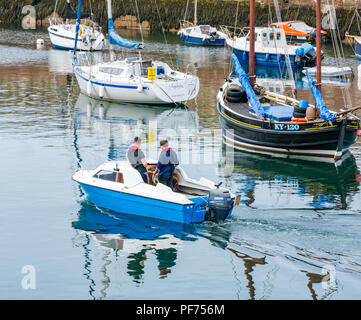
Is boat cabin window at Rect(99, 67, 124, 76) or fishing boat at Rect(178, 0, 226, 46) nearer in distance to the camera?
boat cabin window at Rect(99, 67, 124, 76)

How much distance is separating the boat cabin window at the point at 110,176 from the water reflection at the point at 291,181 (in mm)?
4236

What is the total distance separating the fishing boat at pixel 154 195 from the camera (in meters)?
20.8

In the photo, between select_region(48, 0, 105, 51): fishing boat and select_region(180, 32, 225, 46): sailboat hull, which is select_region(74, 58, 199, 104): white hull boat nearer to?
select_region(48, 0, 105, 51): fishing boat

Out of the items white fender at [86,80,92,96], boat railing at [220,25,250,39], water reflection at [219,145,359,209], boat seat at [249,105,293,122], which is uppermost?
boat railing at [220,25,250,39]

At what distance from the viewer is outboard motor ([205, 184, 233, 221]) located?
20578 millimetres

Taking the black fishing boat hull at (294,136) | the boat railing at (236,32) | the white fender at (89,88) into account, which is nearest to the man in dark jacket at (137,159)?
the black fishing boat hull at (294,136)

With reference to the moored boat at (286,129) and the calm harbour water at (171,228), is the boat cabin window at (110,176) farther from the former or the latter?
the moored boat at (286,129)

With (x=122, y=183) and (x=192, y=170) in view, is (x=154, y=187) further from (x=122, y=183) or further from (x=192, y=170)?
(x=192, y=170)

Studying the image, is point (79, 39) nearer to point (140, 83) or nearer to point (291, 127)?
point (140, 83)

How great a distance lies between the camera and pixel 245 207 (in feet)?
75.7

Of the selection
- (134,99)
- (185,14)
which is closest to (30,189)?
(134,99)

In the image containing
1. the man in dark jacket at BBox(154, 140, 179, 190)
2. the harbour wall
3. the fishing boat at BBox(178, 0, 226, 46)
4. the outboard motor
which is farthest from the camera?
the harbour wall

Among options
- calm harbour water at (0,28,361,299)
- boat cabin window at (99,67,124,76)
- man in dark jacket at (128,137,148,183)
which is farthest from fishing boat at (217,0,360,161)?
boat cabin window at (99,67,124,76)

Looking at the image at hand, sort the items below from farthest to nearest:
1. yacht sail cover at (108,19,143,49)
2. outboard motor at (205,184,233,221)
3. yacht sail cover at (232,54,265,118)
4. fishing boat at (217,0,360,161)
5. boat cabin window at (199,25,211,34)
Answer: boat cabin window at (199,25,211,34)
yacht sail cover at (108,19,143,49)
yacht sail cover at (232,54,265,118)
fishing boat at (217,0,360,161)
outboard motor at (205,184,233,221)
